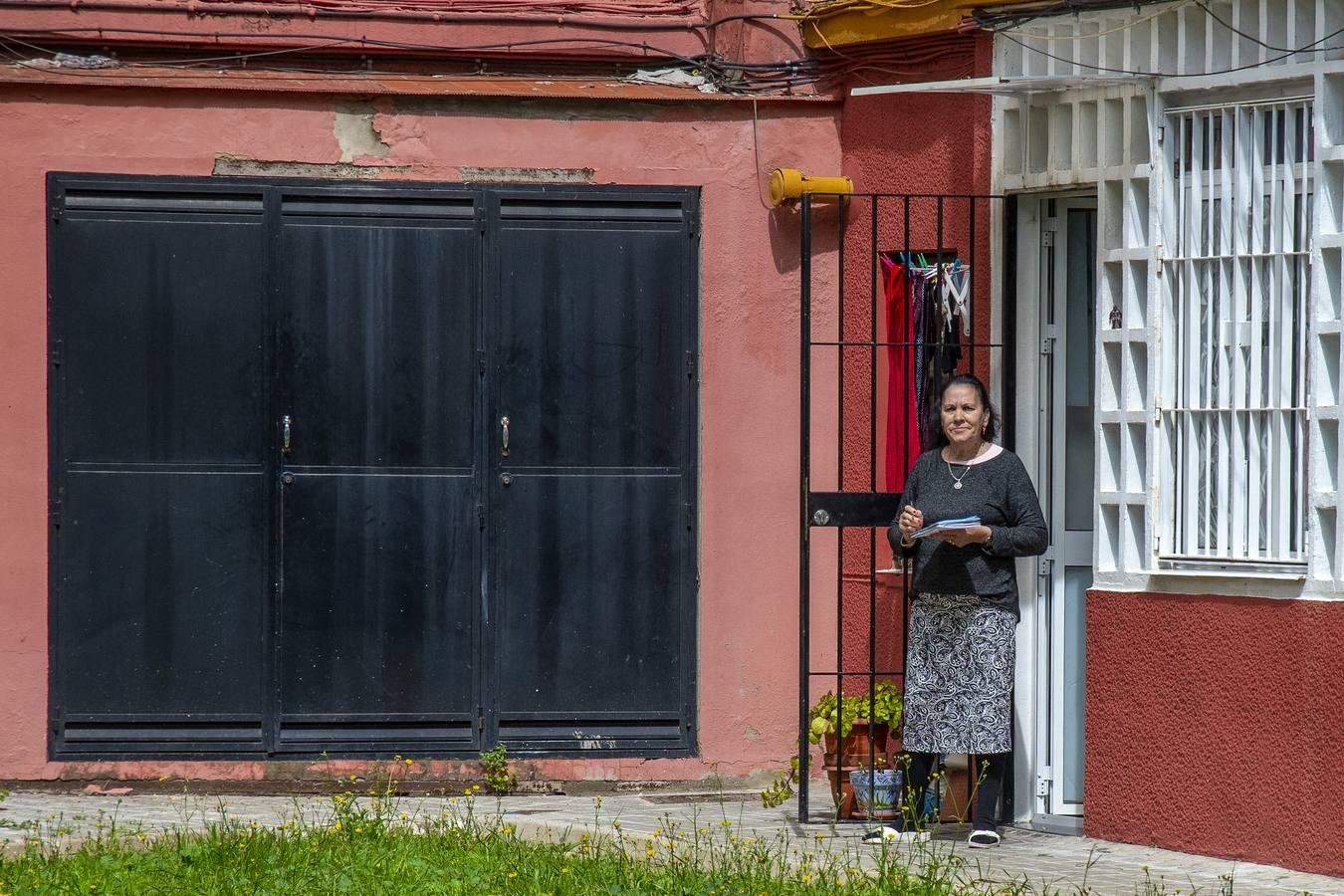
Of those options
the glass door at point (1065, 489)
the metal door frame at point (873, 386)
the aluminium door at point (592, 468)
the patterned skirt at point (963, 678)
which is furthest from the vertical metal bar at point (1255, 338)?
the aluminium door at point (592, 468)

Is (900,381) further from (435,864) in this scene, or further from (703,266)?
(435,864)

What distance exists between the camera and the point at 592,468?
8.79 m

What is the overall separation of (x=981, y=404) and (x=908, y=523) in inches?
22.4

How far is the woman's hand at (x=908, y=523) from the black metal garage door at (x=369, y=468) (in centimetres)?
168

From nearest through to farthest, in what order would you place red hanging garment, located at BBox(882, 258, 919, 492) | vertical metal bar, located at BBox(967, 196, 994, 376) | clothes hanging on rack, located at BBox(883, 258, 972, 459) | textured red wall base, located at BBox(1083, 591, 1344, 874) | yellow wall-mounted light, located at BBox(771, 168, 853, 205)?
textured red wall base, located at BBox(1083, 591, 1344, 874) → vertical metal bar, located at BBox(967, 196, 994, 376) → clothes hanging on rack, located at BBox(883, 258, 972, 459) → red hanging garment, located at BBox(882, 258, 919, 492) → yellow wall-mounted light, located at BBox(771, 168, 853, 205)

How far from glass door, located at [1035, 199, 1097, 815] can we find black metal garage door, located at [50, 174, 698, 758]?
176 cm

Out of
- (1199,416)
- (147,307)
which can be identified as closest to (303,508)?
(147,307)

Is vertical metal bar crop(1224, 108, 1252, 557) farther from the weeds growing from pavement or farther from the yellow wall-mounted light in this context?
the yellow wall-mounted light

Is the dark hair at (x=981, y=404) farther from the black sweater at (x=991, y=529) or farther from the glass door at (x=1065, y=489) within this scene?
the glass door at (x=1065, y=489)

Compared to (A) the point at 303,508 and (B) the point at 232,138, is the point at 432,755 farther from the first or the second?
(B) the point at 232,138

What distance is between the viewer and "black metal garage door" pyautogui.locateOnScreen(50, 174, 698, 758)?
855 cm

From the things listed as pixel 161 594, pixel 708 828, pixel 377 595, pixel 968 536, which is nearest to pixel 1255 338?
pixel 968 536

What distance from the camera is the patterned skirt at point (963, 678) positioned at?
7340mm

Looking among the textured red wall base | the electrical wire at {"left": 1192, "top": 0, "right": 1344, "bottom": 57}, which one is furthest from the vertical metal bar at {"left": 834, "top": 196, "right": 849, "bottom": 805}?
the electrical wire at {"left": 1192, "top": 0, "right": 1344, "bottom": 57}
